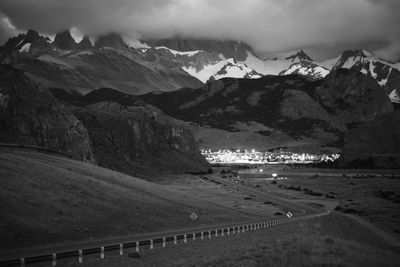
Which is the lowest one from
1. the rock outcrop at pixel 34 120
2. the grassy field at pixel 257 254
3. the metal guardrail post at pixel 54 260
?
the grassy field at pixel 257 254

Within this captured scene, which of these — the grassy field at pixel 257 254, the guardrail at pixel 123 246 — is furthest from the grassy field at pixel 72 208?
the grassy field at pixel 257 254

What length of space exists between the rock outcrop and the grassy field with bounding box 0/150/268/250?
3546cm

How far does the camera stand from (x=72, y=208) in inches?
2144

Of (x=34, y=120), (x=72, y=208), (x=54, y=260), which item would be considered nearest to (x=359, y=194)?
(x=34, y=120)

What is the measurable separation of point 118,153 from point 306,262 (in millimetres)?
145995

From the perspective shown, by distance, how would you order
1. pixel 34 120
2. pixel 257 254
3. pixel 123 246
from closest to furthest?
pixel 123 246 < pixel 257 254 < pixel 34 120

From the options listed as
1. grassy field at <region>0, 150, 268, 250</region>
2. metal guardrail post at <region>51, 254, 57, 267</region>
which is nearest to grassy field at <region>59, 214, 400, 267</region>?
metal guardrail post at <region>51, 254, 57, 267</region>

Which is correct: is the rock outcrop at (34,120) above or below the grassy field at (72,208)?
above

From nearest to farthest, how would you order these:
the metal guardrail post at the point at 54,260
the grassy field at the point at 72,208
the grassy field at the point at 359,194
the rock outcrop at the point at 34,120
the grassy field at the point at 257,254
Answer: the metal guardrail post at the point at 54,260 → the grassy field at the point at 257,254 → the grassy field at the point at 72,208 → the grassy field at the point at 359,194 → the rock outcrop at the point at 34,120

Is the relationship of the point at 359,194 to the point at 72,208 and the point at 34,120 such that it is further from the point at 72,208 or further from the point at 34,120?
the point at 72,208

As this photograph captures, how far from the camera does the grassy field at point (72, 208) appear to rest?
44.5m

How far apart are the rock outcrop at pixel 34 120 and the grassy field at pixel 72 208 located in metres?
35.5

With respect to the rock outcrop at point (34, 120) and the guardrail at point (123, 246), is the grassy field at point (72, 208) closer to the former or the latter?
the guardrail at point (123, 246)

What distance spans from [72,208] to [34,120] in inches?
2882
